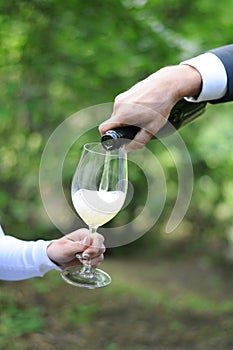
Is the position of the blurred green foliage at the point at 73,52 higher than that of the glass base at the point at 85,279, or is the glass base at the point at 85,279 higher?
the blurred green foliage at the point at 73,52

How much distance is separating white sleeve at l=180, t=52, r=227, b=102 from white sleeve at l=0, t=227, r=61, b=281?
0.63 meters

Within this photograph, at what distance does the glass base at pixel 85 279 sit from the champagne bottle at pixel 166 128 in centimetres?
37

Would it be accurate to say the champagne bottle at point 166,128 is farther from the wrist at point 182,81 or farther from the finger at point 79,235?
the finger at point 79,235

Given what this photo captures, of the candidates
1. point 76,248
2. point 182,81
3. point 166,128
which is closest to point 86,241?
point 76,248

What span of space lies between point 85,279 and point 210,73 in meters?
0.65

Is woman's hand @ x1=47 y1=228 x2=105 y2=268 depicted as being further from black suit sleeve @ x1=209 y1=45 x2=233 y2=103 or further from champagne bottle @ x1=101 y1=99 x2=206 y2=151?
black suit sleeve @ x1=209 y1=45 x2=233 y2=103

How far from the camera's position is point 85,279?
5.52 feet

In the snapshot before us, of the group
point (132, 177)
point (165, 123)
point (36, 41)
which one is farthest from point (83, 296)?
point (165, 123)

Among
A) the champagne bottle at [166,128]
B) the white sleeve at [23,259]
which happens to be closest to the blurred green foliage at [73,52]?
the champagne bottle at [166,128]

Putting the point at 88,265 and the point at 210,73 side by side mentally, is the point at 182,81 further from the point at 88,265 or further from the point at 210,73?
the point at 88,265

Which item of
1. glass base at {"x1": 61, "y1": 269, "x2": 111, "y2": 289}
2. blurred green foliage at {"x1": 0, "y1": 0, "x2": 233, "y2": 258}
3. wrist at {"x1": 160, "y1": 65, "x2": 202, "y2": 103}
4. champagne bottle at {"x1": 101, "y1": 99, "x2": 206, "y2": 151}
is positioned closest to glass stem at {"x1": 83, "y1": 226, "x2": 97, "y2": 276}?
glass base at {"x1": 61, "y1": 269, "x2": 111, "y2": 289}

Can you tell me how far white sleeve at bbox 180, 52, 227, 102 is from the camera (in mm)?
1615

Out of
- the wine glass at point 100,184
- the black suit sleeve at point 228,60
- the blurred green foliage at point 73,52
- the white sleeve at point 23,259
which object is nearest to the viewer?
the wine glass at point 100,184

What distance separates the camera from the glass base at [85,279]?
1.66 meters
